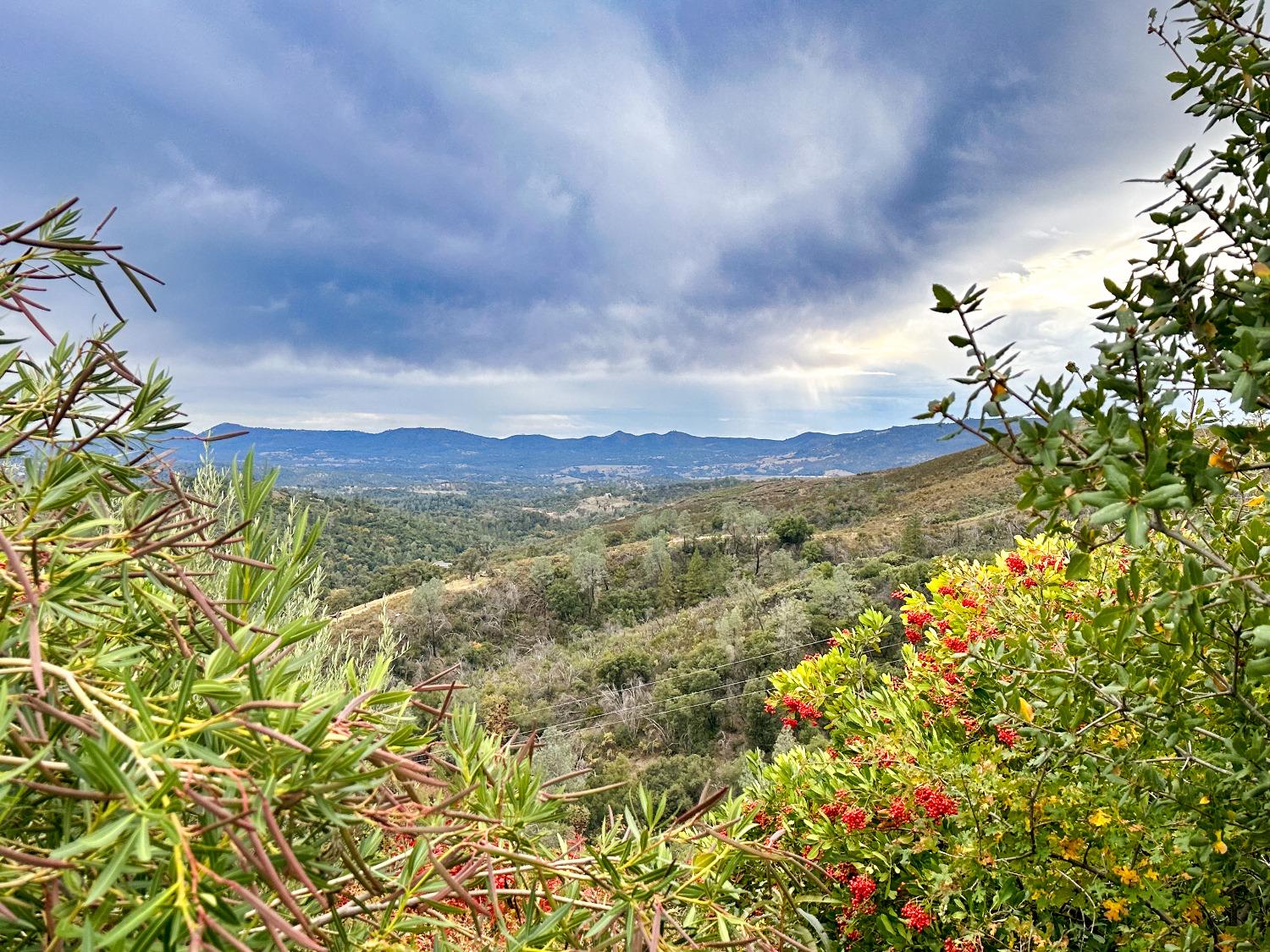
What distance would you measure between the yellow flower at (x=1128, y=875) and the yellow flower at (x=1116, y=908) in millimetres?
67

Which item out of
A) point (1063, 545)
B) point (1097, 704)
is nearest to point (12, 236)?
point (1097, 704)

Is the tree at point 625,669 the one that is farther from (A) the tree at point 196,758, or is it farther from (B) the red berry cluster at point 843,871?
(A) the tree at point 196,758

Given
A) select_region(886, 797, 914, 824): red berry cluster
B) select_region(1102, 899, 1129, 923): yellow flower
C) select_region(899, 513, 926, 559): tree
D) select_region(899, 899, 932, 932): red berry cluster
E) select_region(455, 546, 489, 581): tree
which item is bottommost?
select_region(455, 546, 489, 581): tree

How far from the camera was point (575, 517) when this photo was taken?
111875 millimetres

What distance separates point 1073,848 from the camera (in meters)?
2.00

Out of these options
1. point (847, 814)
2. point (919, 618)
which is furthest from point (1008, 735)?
point (919, 618)

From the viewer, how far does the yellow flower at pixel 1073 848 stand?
2.00 meters

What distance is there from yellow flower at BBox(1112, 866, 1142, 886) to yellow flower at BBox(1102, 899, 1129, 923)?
67 millimetres

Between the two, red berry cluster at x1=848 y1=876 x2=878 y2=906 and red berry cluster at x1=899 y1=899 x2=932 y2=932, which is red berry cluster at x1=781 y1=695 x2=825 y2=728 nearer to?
red berry cluster at x1=848 y1=876 x2=878 y2=906

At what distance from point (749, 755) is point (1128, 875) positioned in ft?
4.50

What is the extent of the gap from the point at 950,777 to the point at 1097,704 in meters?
0.61

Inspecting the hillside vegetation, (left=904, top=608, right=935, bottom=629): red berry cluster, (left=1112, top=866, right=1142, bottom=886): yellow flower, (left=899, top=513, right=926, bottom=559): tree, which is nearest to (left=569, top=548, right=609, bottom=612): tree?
the hillside vegetation

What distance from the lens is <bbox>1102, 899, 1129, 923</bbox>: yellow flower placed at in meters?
1.88

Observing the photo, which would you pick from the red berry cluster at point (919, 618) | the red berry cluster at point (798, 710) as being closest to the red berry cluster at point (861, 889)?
the red berry cluster at point (798, 710)
